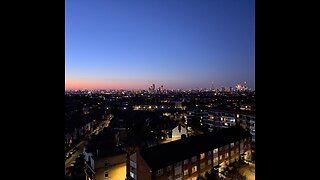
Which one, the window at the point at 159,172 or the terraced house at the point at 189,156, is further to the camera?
the terraced house at the point at 189,156

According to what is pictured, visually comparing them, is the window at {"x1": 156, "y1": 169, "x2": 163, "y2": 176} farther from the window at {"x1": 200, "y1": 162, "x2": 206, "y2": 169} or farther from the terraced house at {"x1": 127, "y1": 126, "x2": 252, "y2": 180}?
the window at {"x1": 200, "y1": 162, "x2": 206, "y2": 169}

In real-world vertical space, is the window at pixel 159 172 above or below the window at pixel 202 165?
above

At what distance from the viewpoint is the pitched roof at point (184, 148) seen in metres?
7.89

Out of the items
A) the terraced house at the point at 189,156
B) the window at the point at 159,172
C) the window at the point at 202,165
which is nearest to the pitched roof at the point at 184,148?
the terraced house at the point at 189,156

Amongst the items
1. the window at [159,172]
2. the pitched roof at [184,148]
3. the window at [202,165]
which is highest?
the pitched roof at [184,148]

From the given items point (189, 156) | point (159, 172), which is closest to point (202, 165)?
point (189, 156)

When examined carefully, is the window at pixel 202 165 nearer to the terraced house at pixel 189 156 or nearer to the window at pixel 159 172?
the terraced house at pixel 189 156

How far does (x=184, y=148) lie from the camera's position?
9.09 meters

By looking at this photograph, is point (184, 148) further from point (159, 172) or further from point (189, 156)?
point (159, 172)
